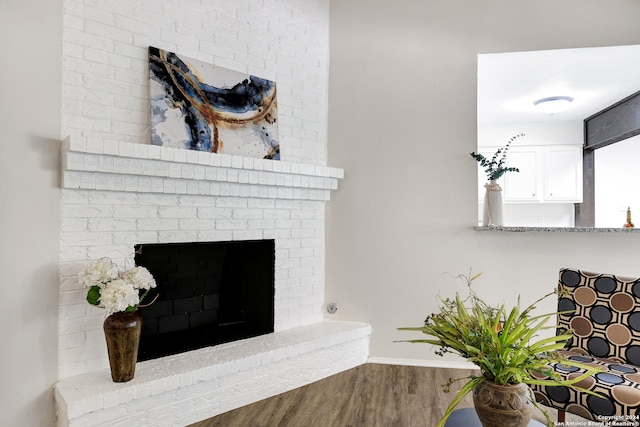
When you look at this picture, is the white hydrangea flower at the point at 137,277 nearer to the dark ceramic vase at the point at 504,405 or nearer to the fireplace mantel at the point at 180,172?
the fireplace mantel at the point at 180,172

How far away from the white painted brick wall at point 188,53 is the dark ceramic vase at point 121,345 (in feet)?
2.80

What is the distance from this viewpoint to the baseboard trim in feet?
10.2

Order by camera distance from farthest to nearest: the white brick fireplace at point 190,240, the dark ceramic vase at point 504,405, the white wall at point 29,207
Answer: the white brick fireplace at point 190,240, the white wall at point 29,207, the dark ceramic vase at point 504,405

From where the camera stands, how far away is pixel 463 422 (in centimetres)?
144

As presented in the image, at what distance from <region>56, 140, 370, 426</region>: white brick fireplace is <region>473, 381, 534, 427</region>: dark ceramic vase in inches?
61.7

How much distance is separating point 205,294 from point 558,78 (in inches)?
141

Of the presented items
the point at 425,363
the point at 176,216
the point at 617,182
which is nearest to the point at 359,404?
the point at 425,363

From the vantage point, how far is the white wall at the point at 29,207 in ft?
6.44

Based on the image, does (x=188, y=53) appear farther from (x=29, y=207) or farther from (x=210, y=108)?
(x=29, y=207)

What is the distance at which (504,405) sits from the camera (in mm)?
1218

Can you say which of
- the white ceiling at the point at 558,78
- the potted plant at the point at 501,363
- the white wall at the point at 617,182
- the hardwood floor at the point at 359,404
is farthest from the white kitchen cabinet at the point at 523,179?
the potted plant at the point at 501,363

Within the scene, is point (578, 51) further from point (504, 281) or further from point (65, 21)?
point (65, 21)

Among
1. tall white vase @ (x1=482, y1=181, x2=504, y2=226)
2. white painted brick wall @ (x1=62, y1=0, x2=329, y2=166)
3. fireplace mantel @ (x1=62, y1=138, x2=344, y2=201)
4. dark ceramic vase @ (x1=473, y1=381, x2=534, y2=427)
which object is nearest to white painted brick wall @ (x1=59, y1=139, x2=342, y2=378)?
fireplace mantel @ (x1=62, y1=138, x2=344, y2=201)

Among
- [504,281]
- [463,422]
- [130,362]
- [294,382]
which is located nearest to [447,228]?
[504,281]
